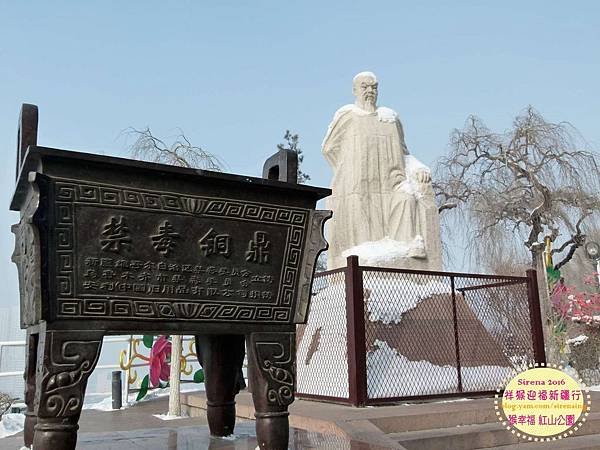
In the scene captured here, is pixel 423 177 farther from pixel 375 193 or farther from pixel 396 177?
pixel 375 193

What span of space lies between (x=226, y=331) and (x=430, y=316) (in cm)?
429

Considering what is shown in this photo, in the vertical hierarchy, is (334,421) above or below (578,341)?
below

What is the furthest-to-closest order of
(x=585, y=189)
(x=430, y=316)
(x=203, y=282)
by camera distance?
(x=585, y=189) < (x=430, y=316) < (x=203, y=282)

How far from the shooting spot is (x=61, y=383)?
2229 millimetres

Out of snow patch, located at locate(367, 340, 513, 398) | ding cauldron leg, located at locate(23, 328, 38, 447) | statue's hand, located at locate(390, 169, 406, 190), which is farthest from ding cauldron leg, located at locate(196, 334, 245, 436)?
statue's hand, located at locate(390, 169, 406, 190)

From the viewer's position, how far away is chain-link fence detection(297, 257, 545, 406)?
5.55 meters

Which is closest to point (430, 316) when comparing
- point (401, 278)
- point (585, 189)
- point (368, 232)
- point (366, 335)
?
point (401, 278)

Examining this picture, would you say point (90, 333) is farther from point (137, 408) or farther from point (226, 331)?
point (137, 408)

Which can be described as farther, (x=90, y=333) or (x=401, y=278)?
(x=401, y=278)

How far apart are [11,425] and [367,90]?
21.7 ft

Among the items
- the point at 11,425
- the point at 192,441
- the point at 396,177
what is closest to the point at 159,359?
the point at 11,425

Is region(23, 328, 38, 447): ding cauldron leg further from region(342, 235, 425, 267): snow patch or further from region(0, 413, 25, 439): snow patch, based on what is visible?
region(342, 235, 425, 267): snow patch

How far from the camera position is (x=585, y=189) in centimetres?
1316

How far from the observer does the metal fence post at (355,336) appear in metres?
5.23
